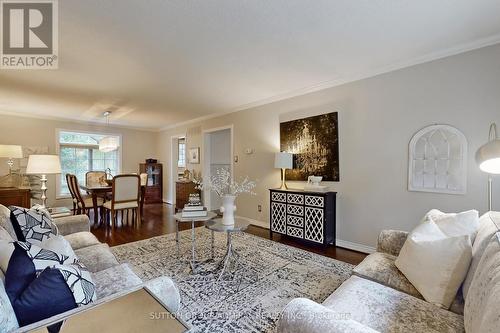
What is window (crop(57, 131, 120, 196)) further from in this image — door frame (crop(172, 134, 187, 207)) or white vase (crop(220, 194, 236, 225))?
white vase (crop(220, 194, 236, 225))

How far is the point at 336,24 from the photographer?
203 cm

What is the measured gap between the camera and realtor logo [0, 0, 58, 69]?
1.84 meters

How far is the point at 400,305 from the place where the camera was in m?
1.25

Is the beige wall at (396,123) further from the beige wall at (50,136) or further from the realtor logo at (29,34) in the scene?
the beige wall at (50,136)

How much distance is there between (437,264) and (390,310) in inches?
16.9

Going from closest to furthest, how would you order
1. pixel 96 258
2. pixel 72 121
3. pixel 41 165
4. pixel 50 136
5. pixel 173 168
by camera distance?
pixel 96 258
pixel 41 165
pixel 50 136
pixel 72 121
pixel 173 168

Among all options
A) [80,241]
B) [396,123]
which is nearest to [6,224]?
[80,241]

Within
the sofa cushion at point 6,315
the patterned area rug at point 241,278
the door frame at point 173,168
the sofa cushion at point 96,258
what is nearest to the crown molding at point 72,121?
the door frame at point 173,168

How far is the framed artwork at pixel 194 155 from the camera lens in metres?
5.99

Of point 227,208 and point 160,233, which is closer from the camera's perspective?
point 227,208

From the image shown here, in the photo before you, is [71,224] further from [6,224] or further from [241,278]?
[241,278]

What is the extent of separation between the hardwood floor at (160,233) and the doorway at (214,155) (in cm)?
116

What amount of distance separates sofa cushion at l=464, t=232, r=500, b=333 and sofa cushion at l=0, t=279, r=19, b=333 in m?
1.59

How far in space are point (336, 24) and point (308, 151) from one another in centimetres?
196
